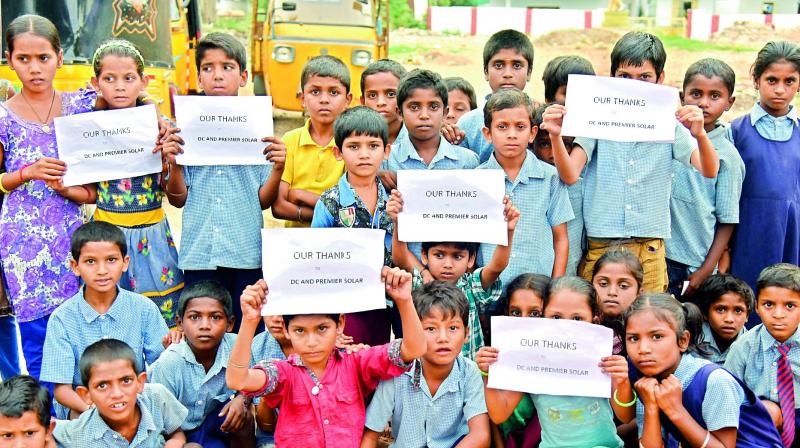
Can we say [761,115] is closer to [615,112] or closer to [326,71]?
[615,112]

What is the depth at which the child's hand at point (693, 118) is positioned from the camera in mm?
A: 4328

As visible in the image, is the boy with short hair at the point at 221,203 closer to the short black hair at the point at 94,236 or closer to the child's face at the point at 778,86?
the short black hair at the point at 94,236

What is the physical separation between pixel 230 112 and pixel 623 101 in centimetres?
193

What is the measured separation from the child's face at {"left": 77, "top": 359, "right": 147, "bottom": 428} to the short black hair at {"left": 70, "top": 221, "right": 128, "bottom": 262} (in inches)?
28.5

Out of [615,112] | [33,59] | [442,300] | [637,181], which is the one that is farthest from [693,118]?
[33,59]

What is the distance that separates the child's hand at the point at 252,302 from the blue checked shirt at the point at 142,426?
2.27 feet

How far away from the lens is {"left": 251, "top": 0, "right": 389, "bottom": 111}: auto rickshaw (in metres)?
13.3

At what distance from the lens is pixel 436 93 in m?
4.77

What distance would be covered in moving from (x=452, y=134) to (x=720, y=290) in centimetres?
159

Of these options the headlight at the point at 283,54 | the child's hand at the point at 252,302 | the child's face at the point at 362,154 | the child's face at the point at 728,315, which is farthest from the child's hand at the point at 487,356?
the headlight at the point at 283,54

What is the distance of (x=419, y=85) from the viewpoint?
4758mm

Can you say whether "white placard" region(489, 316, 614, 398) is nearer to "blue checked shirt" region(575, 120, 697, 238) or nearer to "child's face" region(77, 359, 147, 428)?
"blue checked shirt" region(575, 120, 697, 238)

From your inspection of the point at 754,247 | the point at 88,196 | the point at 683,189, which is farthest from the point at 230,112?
the point at 754,247

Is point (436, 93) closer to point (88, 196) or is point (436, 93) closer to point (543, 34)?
point (88, 196)
